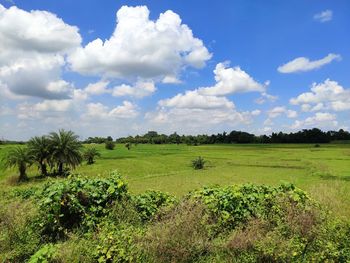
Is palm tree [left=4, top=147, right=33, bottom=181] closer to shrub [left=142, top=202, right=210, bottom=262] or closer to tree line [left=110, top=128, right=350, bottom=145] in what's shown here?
shrub [left=142, top=202, right=210, bottom=262]

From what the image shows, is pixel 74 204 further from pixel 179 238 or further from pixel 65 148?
pixel 65 148

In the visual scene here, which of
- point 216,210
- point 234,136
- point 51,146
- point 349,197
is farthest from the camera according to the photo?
point 234,136

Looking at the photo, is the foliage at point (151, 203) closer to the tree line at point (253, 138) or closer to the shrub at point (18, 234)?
the shrub at point (18, 234)

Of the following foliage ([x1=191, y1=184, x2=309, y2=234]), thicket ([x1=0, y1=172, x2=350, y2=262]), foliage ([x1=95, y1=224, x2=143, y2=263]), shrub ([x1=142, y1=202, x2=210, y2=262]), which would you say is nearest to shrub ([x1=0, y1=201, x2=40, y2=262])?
thicket ([x1=0, y1=172, x2=350, y2=262])

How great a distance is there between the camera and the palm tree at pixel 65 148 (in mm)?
34469

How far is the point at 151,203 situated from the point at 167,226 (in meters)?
1.84

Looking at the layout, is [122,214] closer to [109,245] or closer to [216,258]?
[109,245]

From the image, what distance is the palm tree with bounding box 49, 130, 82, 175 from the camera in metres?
34.5

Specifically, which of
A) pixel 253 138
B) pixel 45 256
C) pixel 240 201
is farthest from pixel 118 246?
pixel 253 138

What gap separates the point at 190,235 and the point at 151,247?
3.21 feet

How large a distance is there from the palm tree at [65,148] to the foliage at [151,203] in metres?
25.9

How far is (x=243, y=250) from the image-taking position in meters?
7.67

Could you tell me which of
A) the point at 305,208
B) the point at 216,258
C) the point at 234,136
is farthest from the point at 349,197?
the point at 234,136

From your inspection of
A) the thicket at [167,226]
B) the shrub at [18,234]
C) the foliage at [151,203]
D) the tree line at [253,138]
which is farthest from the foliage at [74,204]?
the tree line at [253,138]
